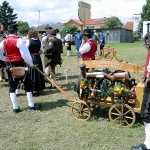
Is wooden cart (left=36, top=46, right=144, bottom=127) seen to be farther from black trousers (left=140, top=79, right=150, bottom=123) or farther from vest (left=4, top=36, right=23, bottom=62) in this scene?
vest (left=4, top=36, right=23, bottom=62)

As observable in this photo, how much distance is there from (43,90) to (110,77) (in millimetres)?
3452

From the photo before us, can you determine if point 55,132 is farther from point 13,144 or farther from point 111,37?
point 111,37

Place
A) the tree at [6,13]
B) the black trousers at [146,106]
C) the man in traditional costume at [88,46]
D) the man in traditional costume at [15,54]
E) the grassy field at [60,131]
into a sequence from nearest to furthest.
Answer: the black trousers at [146,106] < the grassy field at [60,131] < the man in traditional costume at [15,54] < the man in traditional costume at [88,46] < the tree at [6,13]

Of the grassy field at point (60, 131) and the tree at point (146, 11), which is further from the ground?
the tree at point (146, 11)

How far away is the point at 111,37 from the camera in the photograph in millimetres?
57344

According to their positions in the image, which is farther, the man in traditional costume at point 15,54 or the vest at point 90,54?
the vest at point 90,54

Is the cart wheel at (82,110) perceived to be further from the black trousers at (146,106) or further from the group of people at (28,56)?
the black trousers at (146,106)

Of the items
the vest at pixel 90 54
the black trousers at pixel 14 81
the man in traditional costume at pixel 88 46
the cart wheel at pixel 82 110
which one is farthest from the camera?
the vest at pixel 90 54

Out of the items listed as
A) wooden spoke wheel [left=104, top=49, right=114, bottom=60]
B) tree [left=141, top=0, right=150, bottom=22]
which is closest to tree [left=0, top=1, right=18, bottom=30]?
tree [left=141, top=0, right=150, bottom=22]

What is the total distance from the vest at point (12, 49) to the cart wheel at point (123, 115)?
2321 millimetres

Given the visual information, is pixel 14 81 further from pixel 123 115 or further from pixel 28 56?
pixel 123 115

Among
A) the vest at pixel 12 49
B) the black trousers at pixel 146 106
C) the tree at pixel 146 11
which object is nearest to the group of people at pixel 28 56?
the vest at pixel 12 49

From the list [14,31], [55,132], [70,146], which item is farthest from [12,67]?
[70,146]

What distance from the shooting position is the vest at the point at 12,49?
582cm
